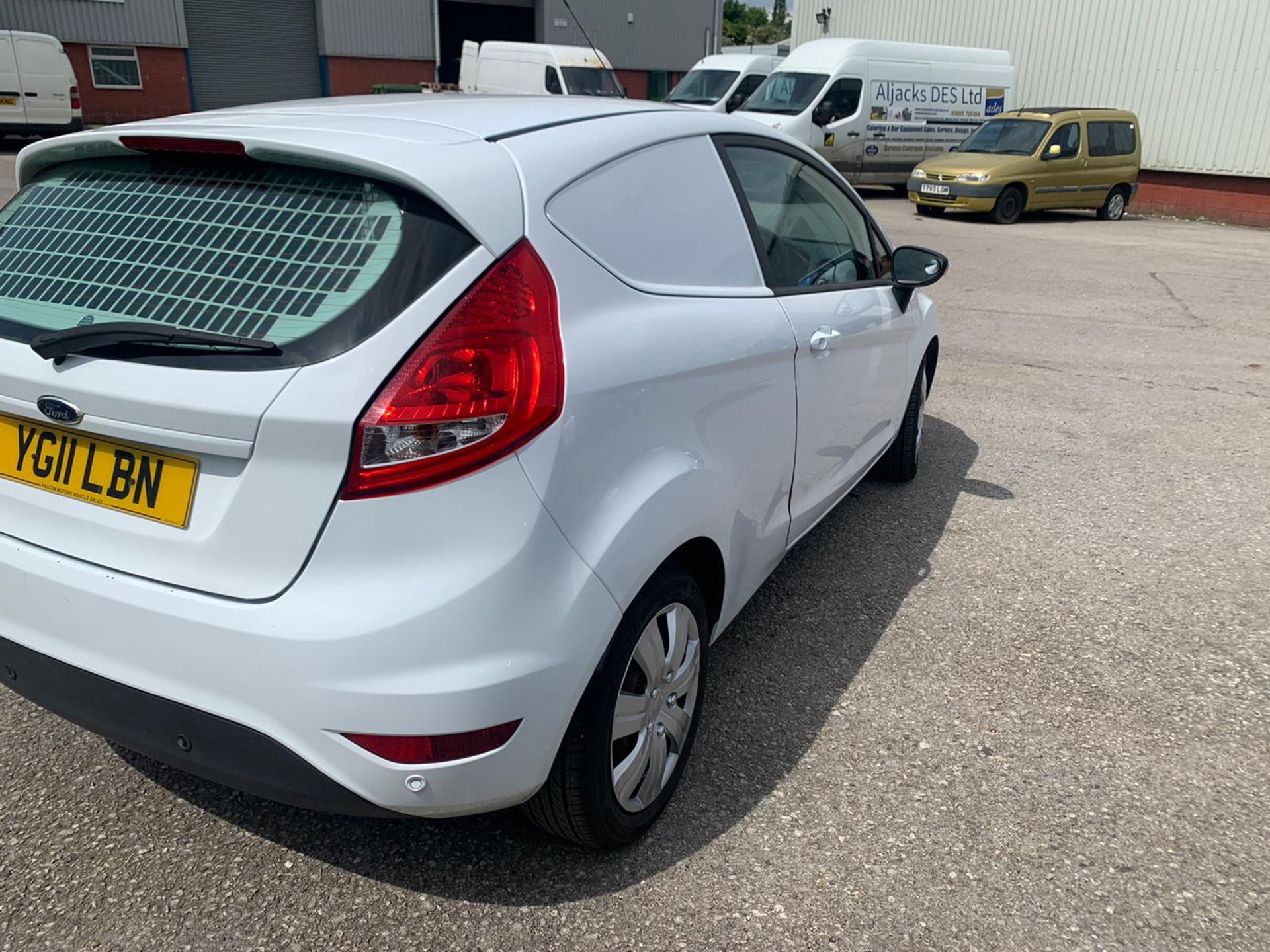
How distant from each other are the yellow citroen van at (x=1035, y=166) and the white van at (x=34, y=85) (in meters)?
17.6

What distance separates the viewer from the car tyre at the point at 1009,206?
1727cm

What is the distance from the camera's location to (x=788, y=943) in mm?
2180

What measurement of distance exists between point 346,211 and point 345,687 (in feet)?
3.01

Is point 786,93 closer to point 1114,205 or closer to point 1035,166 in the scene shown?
point 1035,166

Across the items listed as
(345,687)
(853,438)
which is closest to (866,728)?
(853,438)

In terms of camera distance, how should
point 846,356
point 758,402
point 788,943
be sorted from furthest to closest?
point 846,356
point 758,402
point 788,943

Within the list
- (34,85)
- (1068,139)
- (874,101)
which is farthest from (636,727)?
(34,85)

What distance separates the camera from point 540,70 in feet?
78.5

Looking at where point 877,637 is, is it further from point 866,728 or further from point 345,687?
point 345,687

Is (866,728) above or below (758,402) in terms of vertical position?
below

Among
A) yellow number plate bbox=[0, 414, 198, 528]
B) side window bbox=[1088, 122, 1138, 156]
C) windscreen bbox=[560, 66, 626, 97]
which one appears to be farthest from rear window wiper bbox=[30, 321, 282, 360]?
windscreen bbox=[560, 66, 626, 97]

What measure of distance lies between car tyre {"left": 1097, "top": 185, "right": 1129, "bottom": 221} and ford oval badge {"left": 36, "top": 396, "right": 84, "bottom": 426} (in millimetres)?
20074

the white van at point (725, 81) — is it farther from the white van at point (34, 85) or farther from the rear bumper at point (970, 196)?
the white van at point (34, 85)

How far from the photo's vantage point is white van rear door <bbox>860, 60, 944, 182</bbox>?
774 inches
